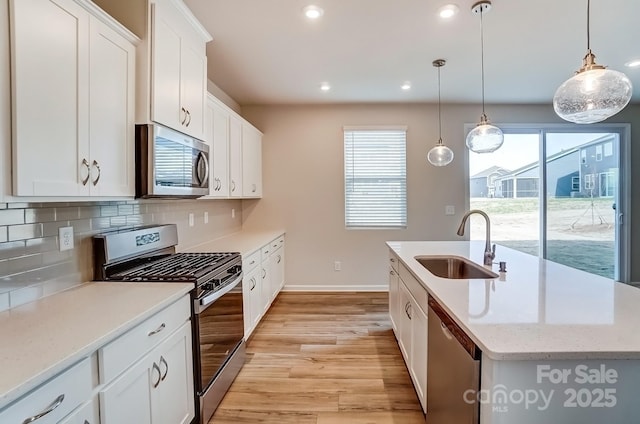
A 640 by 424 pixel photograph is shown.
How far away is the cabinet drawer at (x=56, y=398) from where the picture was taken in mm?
846

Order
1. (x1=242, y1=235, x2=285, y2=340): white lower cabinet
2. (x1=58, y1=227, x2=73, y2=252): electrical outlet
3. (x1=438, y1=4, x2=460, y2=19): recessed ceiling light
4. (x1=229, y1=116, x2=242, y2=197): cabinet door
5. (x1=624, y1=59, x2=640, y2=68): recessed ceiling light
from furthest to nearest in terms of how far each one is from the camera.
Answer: (x1=229, y1=116, x2=242, y2=197): cabinet door
(x1=624, y1=59, x2=640, y2=68): recessed ceiling light
(x1=242, y1=235, x2=285, y2=340): white lower cabinet
(x1=438, y1=4, x2=460, y2=19): recessed ceiling light
(x1=58, y1=227, x2=73, y2=252): electrical outlet

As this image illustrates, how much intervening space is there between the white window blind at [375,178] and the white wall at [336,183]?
100 mm

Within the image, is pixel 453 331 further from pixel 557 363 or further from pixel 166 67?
pixel 166 67

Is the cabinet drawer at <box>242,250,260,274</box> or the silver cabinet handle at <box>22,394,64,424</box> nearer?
the silver cabinet handle at <box>22,394,64,424</box>

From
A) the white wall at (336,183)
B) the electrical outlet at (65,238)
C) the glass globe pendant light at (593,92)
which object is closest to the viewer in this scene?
the glass globe pendant light at (593,92)

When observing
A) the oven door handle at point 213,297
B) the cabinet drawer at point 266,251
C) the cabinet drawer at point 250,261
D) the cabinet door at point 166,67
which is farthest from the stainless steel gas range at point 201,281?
the cabinet drawer at point 266,251

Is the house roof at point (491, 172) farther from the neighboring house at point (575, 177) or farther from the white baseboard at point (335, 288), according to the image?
the white baseboard at point (335, 288)

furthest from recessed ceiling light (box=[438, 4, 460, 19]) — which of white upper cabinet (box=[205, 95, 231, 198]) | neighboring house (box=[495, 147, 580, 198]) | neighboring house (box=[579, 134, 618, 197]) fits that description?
neighboring house (box=[579, 134, 618, 197])

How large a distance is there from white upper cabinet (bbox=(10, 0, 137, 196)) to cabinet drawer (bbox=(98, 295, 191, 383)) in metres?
0.63

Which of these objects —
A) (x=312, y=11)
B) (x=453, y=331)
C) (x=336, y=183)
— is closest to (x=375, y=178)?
(x=336, y=183)

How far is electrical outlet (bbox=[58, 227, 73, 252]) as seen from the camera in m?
1.62

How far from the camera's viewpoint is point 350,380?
7.88 feet

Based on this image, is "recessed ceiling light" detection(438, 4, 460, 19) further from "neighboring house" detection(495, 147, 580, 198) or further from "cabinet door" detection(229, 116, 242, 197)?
"neighboring house" detection(495, 147, 580, 198)

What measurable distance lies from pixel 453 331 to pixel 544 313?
1.17 ft
